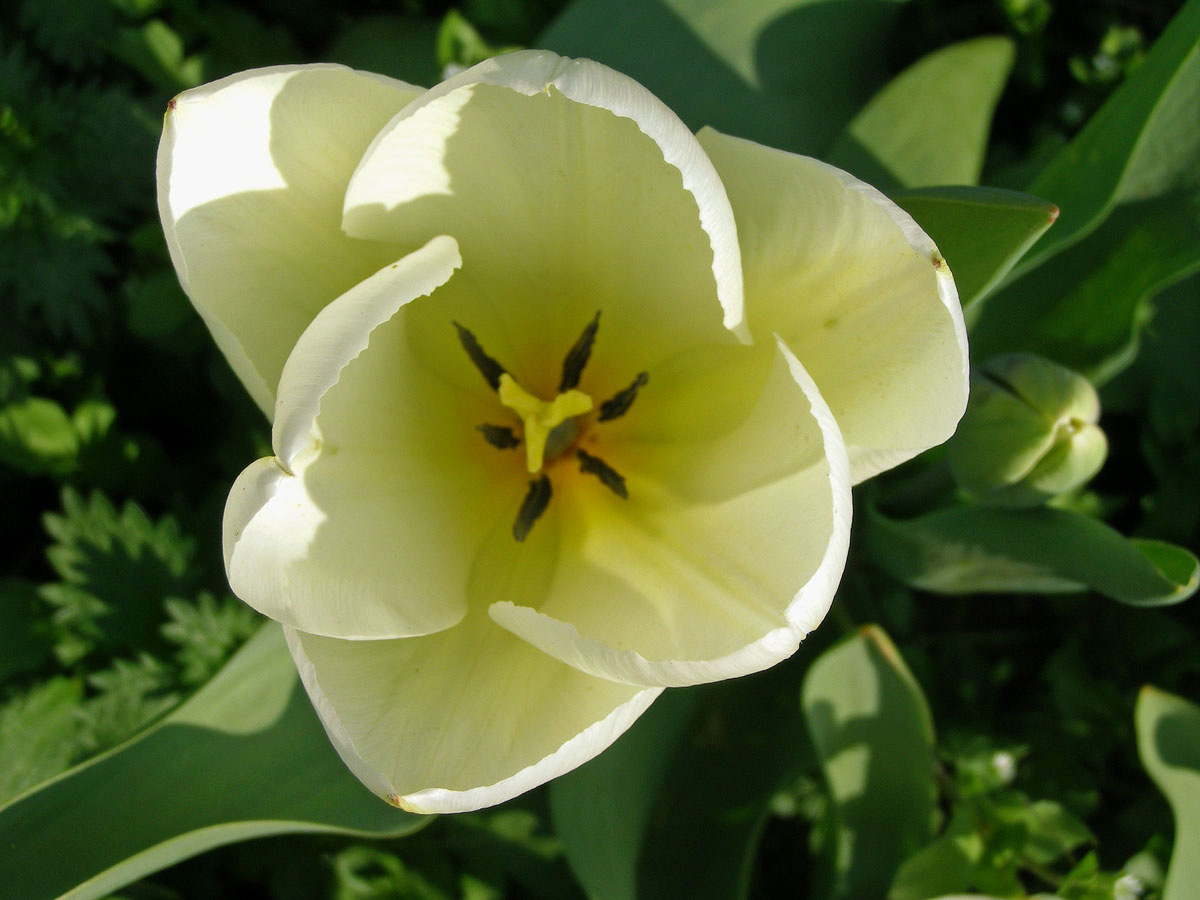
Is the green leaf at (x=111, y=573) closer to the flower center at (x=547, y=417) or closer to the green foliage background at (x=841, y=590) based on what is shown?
the green foliage background at (x=841, y=590)

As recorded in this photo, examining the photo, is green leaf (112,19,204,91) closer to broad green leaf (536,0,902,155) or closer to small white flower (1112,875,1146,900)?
broad green leaf (536,0,902,155)

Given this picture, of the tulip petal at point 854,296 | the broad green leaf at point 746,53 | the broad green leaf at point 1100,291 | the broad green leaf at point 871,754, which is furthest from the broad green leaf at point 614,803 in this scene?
the broad green leaf at point 746,53

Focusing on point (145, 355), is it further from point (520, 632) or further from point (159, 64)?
point (520, 632)

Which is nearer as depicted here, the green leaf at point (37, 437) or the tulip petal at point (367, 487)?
the tulip petal at point (367, 487)

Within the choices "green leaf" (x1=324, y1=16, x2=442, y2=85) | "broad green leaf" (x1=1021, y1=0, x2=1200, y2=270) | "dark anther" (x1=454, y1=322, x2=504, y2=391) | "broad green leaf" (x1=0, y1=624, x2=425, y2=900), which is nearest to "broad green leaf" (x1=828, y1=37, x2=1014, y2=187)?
"broad green leaf" (x1=1021, y1=0, x2=1200, y2=270)

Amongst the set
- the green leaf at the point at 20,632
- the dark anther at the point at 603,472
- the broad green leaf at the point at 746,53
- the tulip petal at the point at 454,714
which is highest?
the broad green leaf at the point at 746,53
